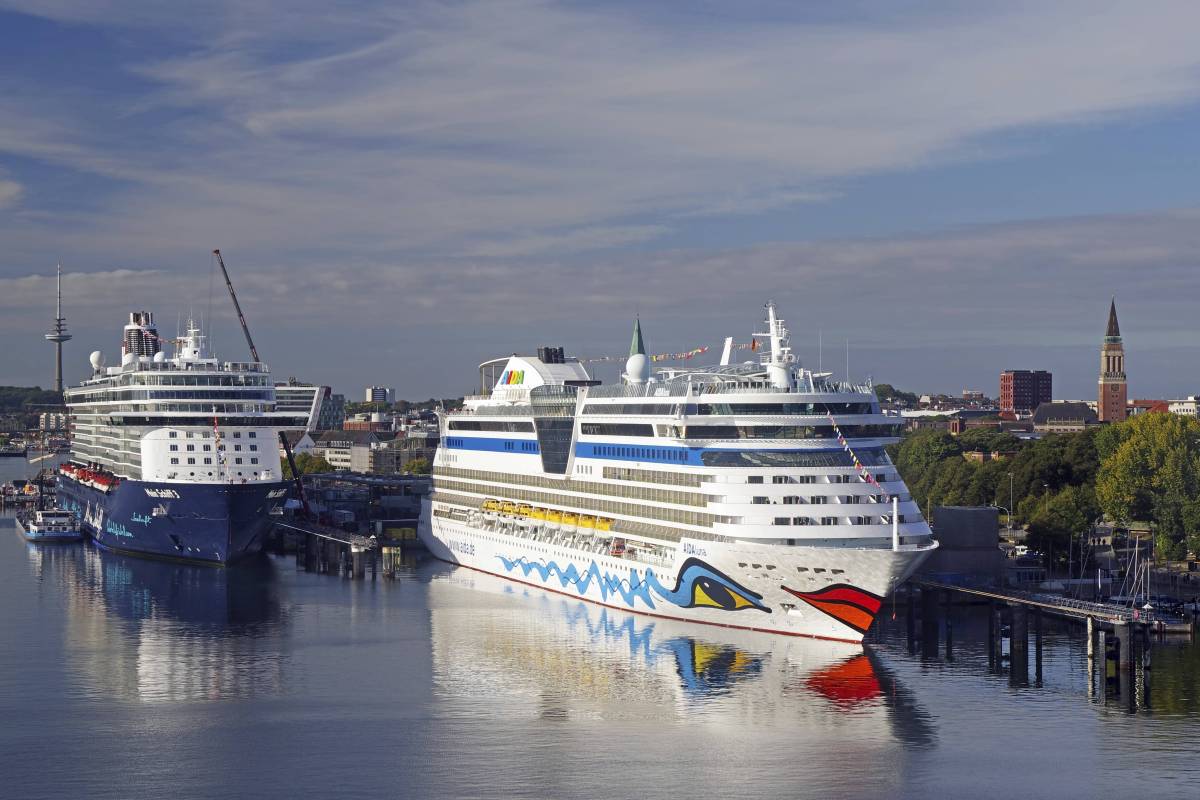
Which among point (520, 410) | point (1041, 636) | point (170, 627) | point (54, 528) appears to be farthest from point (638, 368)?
point (54, 528)

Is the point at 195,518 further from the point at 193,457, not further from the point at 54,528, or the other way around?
the point at 54,528

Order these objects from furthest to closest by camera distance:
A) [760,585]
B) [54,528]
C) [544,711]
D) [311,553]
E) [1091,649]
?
[54,528] → [311,553] → [760,585] → [1091,649] → [544,711]

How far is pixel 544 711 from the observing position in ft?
171

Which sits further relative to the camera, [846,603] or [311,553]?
[311,553]

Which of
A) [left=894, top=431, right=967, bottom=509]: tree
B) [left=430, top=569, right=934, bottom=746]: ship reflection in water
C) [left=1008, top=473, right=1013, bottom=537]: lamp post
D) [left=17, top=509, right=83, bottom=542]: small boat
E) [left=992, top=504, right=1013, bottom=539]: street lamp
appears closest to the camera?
[left=430, top=569, right=934, bottom=746]: ship reflection in water

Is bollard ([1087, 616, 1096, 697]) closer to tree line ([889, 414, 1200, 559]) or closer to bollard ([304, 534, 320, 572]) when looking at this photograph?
tree line ([889, 414, 1200, 559])

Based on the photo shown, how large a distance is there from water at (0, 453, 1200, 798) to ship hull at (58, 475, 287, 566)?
598 inches

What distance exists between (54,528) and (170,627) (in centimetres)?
4919

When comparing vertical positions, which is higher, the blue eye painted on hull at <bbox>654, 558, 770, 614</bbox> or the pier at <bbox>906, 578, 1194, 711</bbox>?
the blue eye painted on hull at <bbox>654, 558, 770, 614</bbox>

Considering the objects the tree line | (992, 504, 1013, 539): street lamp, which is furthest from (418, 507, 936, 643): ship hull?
(992, 504, 1013, 539): street lamp

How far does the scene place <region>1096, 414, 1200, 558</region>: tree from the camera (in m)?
94.8

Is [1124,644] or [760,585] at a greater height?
[760,585]

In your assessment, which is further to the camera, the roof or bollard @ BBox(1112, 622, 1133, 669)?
the roof

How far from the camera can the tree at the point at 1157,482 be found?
311 ft
